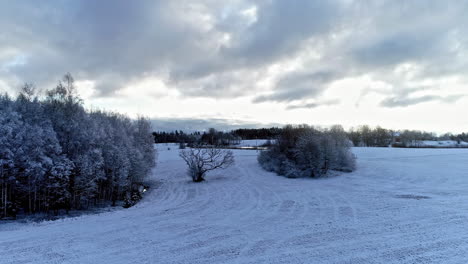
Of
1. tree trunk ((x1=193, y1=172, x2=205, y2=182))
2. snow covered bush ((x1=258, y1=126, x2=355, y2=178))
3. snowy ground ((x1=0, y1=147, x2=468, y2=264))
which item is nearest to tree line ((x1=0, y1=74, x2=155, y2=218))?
snowy ground ((x1=0, y1=147, x2=468, y2=264))

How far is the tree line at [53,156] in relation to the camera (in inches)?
672

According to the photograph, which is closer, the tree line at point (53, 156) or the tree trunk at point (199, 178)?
the tree line at point (53, 156)

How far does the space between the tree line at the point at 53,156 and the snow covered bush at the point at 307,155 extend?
23.8 metres

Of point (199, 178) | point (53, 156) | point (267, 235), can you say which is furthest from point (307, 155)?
point (53, 156)

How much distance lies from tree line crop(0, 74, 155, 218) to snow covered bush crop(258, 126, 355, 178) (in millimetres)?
23775

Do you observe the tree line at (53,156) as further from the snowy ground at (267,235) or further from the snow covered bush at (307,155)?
the snow covered bush at (307,155)

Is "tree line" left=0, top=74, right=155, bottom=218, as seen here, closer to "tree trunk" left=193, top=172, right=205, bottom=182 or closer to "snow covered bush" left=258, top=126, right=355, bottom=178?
"tree trunk" left=193, top=172, right=205, bottom=182

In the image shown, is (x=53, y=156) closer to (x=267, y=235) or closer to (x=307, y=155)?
(x=267, y=235)

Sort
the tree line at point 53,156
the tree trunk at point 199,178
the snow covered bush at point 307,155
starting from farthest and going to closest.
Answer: the snow covered bush at point 307,155
the tree trunk at point 199,178
the tree line at point 53,156

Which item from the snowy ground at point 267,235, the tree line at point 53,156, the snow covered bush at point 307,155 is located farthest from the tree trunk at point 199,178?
the snowy ground at point 267,235

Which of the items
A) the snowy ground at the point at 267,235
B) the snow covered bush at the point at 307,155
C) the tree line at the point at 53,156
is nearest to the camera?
the snowy ground at the point at 267,235

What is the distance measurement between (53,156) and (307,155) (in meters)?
29.9

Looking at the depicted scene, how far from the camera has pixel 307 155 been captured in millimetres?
36000

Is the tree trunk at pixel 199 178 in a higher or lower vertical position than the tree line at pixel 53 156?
lower
